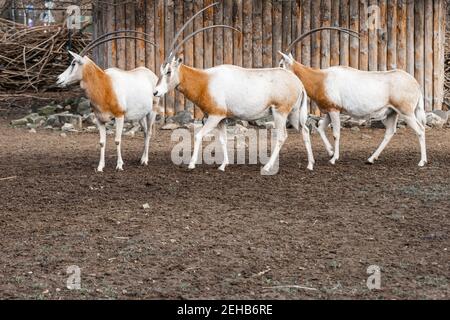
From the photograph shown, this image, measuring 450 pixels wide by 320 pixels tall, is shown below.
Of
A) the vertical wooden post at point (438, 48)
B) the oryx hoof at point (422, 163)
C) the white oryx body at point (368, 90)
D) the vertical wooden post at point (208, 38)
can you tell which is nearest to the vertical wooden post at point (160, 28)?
the vertical wooden post at point (208, 38)

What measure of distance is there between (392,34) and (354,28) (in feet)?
2.25

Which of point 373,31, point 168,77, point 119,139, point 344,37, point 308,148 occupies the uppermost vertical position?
point 373,31

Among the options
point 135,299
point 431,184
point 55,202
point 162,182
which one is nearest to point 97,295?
point 135,299

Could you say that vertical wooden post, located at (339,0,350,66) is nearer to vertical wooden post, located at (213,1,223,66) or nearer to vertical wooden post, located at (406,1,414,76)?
vertical wooden post, located at (406,1,414,76)

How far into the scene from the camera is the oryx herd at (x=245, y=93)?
34.8ft

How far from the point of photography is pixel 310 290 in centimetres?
600

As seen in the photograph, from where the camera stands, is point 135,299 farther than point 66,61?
No

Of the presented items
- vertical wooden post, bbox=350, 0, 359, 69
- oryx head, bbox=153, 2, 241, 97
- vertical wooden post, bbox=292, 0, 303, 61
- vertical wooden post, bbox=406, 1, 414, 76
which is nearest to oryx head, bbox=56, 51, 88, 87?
oryx head, bbox=153, 2, 241, 97

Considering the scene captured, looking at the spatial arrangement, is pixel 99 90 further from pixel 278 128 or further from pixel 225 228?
pixel 225 228

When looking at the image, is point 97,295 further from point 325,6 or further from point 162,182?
point 325,6

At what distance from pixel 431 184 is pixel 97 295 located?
4939 millimetres

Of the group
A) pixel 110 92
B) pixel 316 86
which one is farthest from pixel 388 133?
pixel 110 92

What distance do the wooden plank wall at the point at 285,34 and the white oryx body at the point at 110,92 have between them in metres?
4.77

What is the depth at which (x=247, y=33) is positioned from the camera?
15.8 metres
